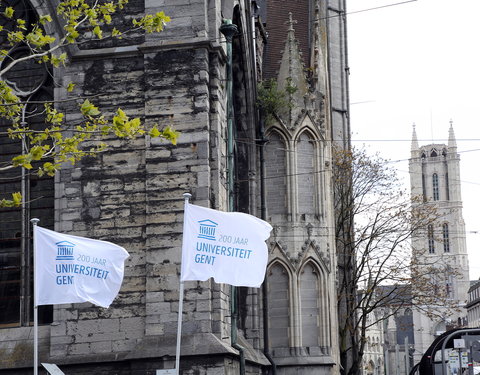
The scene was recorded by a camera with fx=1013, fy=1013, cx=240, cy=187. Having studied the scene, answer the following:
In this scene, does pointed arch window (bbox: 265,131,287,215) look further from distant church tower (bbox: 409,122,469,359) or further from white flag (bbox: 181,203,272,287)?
distant church tower (bbox: 409,122,469,359)

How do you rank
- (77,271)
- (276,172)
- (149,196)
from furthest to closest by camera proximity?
(276,172) → (149,196) → (77,271)

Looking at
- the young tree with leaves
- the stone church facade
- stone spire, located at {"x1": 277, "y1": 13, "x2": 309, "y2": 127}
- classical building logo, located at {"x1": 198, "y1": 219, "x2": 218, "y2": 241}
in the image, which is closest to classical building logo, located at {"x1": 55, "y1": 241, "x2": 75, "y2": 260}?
the young tree with leaves

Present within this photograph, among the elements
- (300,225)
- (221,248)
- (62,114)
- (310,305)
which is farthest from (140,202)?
(310,305)

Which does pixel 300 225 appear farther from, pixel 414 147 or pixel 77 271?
pixel 414 147

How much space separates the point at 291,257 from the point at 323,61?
6.07m

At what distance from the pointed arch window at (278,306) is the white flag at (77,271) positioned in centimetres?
1172

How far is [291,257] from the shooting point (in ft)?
84.9

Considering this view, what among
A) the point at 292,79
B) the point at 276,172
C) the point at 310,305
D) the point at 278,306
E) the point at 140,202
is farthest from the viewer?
the point at 292,79

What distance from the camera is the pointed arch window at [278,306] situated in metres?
25.8

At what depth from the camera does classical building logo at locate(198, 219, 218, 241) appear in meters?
14.5

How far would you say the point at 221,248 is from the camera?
14508 millimetres

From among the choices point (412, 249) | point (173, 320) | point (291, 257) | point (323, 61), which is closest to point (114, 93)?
point (173, 320)

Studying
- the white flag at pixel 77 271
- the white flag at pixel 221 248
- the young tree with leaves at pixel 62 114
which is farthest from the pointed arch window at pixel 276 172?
the white flag at pixel 77 271

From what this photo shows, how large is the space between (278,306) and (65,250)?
40.2ft
